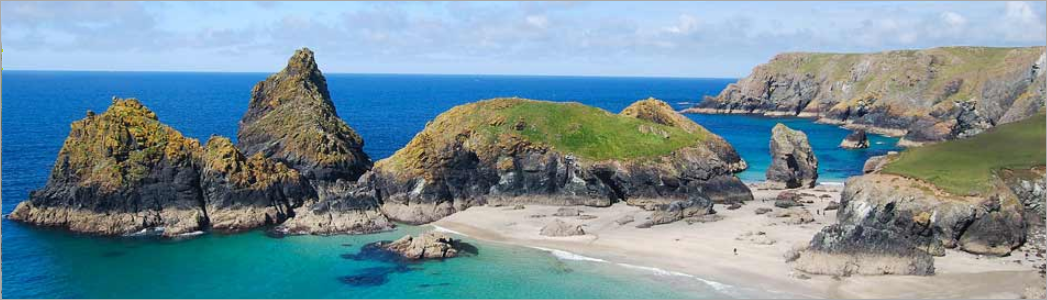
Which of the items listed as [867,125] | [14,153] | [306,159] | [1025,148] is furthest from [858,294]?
[867,125]

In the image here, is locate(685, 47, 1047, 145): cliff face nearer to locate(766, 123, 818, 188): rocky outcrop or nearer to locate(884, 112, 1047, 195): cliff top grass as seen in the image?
locate(766, 123, 818, 188): rocky outcrop

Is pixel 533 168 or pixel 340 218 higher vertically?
pixel 533 168

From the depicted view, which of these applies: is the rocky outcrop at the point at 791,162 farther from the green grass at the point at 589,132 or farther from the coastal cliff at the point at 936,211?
the coastal cliff at the point at 936,211

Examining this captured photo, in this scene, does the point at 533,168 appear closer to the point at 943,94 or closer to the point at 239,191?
the point at 239,191

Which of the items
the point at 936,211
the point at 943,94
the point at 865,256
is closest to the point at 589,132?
the point at 936,211

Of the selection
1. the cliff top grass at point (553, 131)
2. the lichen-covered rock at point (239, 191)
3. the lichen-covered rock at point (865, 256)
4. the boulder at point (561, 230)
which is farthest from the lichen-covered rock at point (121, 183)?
the lichen-covered rock at point (865, 256)

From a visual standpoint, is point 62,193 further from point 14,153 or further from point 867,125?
point 867,125

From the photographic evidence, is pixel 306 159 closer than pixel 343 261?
No

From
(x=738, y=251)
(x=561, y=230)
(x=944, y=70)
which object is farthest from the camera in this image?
(x=944, y=70)
